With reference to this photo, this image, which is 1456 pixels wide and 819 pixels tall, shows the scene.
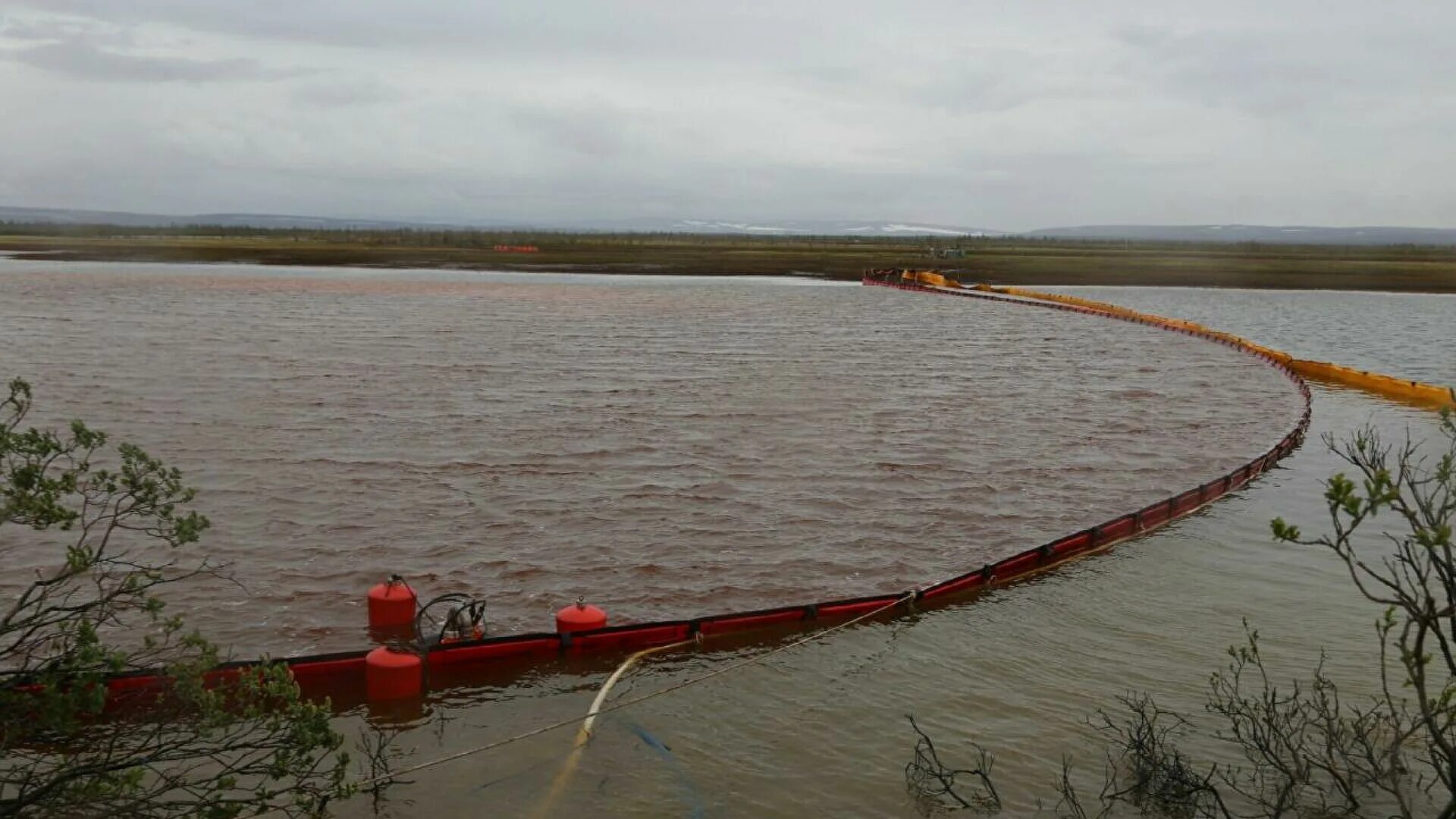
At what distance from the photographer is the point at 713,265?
100500 mm

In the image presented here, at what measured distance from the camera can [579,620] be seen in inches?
499

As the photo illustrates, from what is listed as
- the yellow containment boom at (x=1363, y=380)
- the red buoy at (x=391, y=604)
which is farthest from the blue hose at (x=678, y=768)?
the yellow containment boom at (x=1363, y=380)

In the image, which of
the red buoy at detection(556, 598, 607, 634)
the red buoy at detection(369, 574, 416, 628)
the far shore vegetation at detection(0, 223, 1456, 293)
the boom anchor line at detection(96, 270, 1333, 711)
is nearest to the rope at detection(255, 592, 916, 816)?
the boom anchor line at detection(96, 270, 1333, 711)

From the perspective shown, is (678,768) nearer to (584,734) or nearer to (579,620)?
(584,734)

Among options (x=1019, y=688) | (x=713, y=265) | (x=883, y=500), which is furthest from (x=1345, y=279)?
(x=1019, y=688)

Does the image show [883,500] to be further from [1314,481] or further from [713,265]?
[713,265]

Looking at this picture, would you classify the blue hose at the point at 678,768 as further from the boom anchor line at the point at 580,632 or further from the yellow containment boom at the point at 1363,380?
the yellow containment boom at the point at 1363,380

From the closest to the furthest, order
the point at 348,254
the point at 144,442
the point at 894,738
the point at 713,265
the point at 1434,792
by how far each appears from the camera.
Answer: the point at 1434,792 → the point at 894,738 → the point at 144,442 → the point at 713,265 → the point at 348,254

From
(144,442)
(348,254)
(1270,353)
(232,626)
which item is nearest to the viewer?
(232,626)

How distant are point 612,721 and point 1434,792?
7724mm

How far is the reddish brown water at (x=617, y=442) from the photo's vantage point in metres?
15.6

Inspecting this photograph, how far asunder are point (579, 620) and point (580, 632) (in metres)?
0.17

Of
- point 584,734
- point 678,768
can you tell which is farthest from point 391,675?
point 678,768

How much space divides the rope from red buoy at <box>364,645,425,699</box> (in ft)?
4.19
